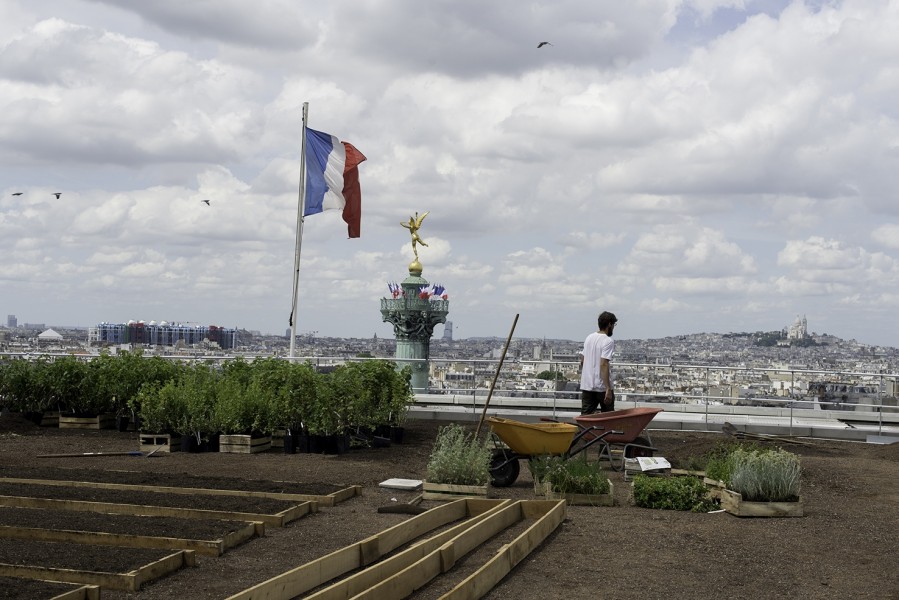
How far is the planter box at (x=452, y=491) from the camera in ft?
33.6

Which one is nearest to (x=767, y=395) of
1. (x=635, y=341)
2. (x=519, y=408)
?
(x=519, y=408)

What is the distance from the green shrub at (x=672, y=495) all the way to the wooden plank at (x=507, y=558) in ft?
4.10

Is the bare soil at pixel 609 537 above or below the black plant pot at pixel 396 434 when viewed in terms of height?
below

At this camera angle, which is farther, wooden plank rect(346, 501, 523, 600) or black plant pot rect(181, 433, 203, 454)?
black plant pot rect(181, 433, 203, 454)

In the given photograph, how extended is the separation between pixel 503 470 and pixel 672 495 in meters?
1.98

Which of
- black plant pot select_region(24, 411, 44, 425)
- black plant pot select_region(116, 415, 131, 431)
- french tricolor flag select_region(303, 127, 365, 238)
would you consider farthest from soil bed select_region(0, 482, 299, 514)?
french tricolor flag select_region(303, 127, 365, 238)

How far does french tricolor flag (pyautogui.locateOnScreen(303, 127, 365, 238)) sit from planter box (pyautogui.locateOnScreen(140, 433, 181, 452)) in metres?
9.13

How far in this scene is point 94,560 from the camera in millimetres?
6980

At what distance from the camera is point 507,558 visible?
276 inches

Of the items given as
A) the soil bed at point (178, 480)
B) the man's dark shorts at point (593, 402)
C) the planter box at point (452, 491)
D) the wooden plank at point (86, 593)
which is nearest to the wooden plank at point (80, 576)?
the wooden plank at point (86, 593)

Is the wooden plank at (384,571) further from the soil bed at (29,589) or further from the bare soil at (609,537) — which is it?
the soil bed at (29,589)

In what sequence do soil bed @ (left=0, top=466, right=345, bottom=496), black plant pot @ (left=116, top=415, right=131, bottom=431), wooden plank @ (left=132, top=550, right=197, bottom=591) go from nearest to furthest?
1. wooden plank @ (left=132, top=550, right=197, bottom=591)
2. soil bed @ (left=0, top=466, right=345, bottom=496)
3. black plant pot @ (left=116, top=415, right=131, bottom=431)

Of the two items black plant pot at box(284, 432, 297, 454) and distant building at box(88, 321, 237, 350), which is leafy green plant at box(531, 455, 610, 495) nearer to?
black plant pot at box(284, 432, 297, 454)

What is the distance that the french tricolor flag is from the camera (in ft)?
74.9
